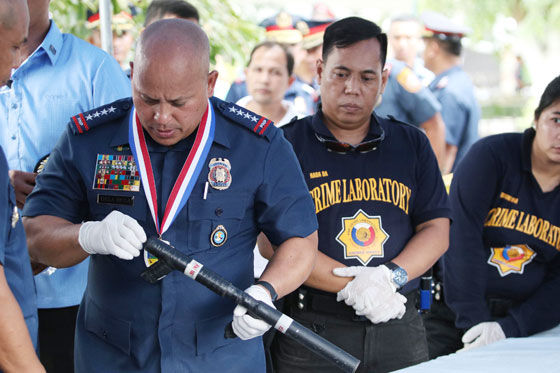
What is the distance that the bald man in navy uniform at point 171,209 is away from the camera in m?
1.96

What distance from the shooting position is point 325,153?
2639 mm

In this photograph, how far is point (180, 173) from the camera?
1997 mm

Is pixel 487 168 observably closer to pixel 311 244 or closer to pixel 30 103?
pixel 311 244

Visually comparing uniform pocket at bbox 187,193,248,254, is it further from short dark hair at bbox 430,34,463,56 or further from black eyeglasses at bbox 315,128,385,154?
short dark hair at bbox 430,34,463,56

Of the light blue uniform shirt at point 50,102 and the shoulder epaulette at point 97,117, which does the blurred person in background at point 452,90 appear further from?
the shoulder epaulette at point 97,117

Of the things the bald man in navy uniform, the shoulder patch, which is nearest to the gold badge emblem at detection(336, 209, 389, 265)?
the bald man in navy uniform

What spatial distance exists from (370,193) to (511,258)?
0.89 m

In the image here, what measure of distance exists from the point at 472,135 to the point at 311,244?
394 cm

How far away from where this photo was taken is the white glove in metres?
2.42

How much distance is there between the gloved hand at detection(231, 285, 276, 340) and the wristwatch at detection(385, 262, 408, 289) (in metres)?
0.74

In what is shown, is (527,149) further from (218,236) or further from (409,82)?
(409,82)

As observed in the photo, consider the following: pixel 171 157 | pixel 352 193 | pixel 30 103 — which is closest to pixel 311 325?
pixel 352 193

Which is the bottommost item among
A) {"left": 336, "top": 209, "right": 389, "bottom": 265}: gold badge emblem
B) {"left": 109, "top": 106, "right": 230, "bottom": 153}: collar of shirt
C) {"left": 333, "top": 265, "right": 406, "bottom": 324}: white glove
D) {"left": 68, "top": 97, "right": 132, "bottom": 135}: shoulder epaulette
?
{"left": 333, "top": 265, "right": 406, "bottom": 324}: white glove

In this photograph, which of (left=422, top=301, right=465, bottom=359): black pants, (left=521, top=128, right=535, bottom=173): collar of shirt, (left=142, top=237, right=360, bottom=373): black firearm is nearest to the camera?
(left=142, top=237, right=360, bottom=373): black firearm
